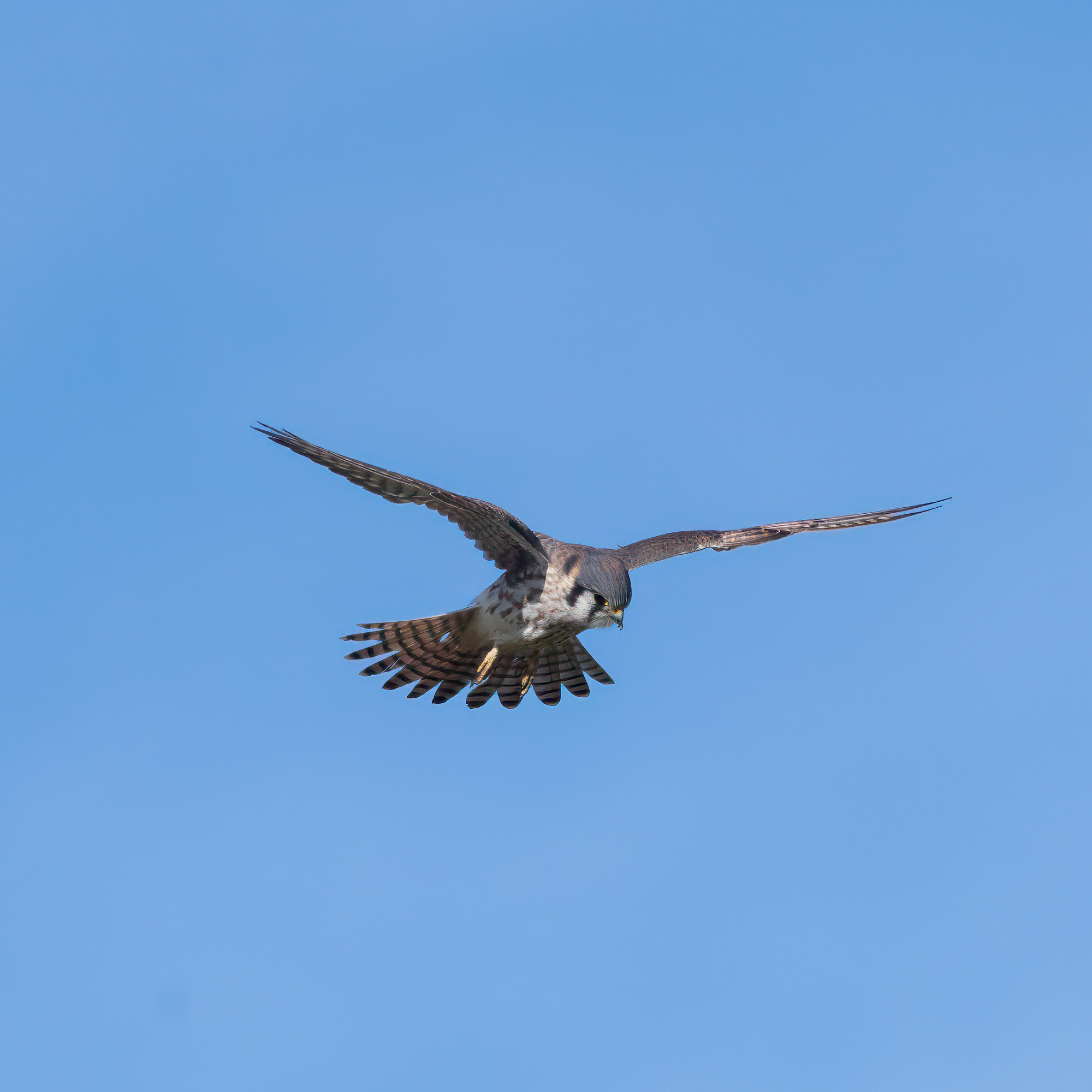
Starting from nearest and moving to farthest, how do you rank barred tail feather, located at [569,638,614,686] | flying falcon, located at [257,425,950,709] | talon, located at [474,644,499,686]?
1. flying falcon, located at [257,425,950,709]
2. talon, located at [474,644,499,686]
3. barred tail feather, located at [569,638,614,686]

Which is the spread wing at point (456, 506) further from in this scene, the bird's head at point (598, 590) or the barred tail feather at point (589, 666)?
the barred tail feather at point (589, 666)

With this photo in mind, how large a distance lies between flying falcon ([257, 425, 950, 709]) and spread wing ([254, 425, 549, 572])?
0.05 feet

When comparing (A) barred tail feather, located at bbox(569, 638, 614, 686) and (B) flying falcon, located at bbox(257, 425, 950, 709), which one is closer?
(B) flying falcon, located at bbox(257, 425, 950, 709)

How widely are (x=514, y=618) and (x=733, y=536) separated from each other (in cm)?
369

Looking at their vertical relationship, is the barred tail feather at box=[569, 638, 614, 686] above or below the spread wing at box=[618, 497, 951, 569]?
below

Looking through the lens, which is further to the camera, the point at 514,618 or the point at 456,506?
the point at 514,618

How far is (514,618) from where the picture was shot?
42.6 feet

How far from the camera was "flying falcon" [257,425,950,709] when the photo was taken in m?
12.4

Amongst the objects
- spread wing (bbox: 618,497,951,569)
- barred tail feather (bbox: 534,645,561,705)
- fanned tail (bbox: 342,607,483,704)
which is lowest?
fanned tail (bbox: 342,607,483,704)

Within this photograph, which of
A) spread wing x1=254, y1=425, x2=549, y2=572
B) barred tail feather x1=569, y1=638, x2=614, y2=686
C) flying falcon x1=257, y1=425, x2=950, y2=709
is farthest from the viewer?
barred tail feather x1=569, y1=638, x2=614, y2=686

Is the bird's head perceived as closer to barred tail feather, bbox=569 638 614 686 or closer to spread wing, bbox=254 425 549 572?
spread wing, bbox=254 425 549 572

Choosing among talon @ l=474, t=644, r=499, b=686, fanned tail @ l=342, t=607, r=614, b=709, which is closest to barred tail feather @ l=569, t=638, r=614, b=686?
fanned tail @ l=342, t=607, r=614, b=709

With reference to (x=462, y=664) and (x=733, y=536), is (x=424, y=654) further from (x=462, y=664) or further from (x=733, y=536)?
(x=733, y=536)

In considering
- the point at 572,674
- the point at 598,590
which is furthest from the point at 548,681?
the point at 598,590
